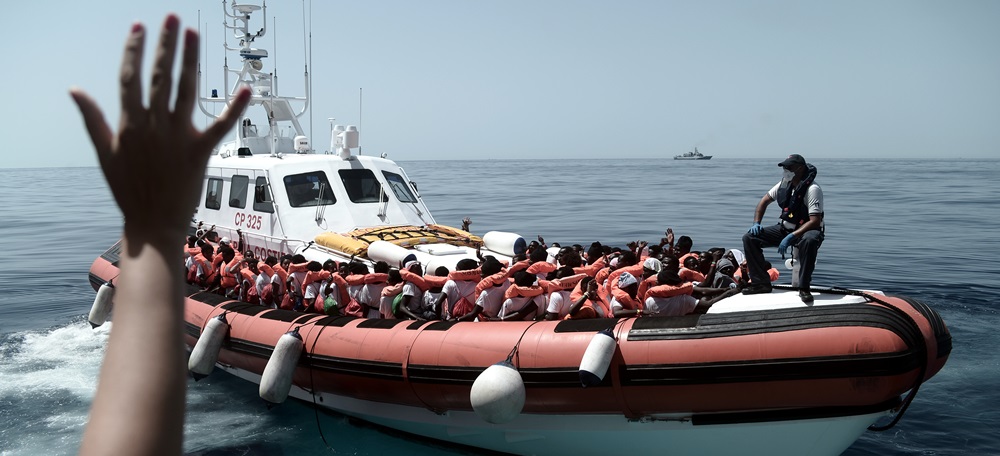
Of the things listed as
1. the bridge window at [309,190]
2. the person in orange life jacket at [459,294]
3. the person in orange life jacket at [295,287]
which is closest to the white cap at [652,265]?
the person in orange life jacket at [459,294]

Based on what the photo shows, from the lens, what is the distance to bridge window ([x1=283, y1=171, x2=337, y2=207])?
9570 millimetres

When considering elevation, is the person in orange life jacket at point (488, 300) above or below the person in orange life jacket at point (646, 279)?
below

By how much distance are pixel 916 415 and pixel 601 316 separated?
3.58 metres

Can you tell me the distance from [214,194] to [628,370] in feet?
23.8

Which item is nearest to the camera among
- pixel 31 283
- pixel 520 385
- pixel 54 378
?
pixel 520 385

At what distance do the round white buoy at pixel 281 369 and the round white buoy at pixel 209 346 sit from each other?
947 mm

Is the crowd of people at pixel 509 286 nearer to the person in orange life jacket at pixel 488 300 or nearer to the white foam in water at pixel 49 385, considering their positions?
the person in orange life jacket at pixel 488 300

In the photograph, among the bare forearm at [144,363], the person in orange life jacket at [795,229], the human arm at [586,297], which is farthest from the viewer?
the human arm at [586,297]

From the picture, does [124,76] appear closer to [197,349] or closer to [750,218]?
[197,349]

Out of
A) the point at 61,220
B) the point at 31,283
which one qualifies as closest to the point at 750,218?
the point at 31,283

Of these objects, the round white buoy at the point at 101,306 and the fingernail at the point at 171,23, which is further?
the round white buoy at the point at 101,306

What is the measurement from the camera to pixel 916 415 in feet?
24.6

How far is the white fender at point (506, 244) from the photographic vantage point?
8516 millimetres

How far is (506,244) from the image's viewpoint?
8555 mm
